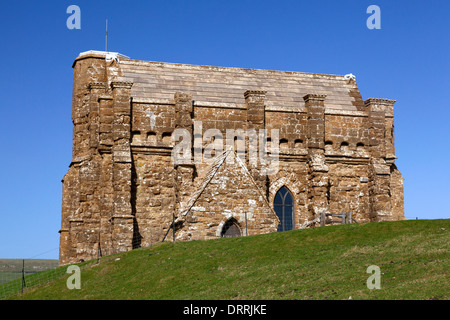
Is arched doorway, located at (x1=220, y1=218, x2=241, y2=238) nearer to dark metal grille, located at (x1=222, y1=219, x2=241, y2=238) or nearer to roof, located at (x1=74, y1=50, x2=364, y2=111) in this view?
dark metal grille, located at (x1=222, y1=219, x2=241, y2=238)

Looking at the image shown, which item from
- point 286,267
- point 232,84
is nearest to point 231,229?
point 286,267

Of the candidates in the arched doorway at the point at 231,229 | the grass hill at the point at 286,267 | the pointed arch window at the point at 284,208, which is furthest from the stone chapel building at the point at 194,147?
the grass hill at the point at 286,267

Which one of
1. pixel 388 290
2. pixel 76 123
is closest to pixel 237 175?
pixel 76 123

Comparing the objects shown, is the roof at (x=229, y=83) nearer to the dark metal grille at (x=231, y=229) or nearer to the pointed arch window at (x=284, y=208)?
the pointed arch window at (x=284, y=208)

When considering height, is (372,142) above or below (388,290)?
above

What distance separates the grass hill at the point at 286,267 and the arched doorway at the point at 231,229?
301 cm

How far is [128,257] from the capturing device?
88.3 ft

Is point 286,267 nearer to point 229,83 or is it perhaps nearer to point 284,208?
point 284,208

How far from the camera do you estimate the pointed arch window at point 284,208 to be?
120ft

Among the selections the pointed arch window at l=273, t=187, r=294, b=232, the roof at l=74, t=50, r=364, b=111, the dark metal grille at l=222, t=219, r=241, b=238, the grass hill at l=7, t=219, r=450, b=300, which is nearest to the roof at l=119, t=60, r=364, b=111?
the roof at l=74, t=50, r=364, b=111

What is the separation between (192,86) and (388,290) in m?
22.3

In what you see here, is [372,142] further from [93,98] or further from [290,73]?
[93,98]

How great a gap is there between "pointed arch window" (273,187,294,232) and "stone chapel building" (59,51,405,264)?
0.05 meters

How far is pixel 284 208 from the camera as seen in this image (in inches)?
1451
